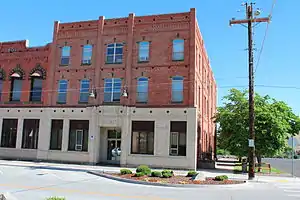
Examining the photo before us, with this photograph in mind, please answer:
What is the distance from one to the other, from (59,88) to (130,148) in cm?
924

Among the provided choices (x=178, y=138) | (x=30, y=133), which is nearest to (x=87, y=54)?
(x=30, y=133)

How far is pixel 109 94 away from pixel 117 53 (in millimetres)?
3854

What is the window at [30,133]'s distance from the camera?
100 feet

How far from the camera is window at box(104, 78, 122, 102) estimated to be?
28312 mm

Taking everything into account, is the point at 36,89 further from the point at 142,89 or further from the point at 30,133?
the point at 142,89

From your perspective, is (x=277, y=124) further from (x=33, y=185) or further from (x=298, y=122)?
(x=33, y=185)

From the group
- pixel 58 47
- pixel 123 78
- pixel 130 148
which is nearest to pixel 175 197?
pixel 130 148

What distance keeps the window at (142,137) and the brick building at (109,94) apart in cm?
8

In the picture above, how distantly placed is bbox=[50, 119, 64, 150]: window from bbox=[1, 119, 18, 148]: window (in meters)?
4.25

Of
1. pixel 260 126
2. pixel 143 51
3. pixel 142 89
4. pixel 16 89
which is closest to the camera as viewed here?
pixel 260 126

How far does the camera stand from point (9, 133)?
103 ft

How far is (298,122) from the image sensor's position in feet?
92.9

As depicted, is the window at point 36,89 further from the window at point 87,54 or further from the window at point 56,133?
the window at point 87,54

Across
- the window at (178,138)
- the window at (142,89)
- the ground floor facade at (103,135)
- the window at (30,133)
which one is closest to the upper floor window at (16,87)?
the ground floor facade at (103,135)
